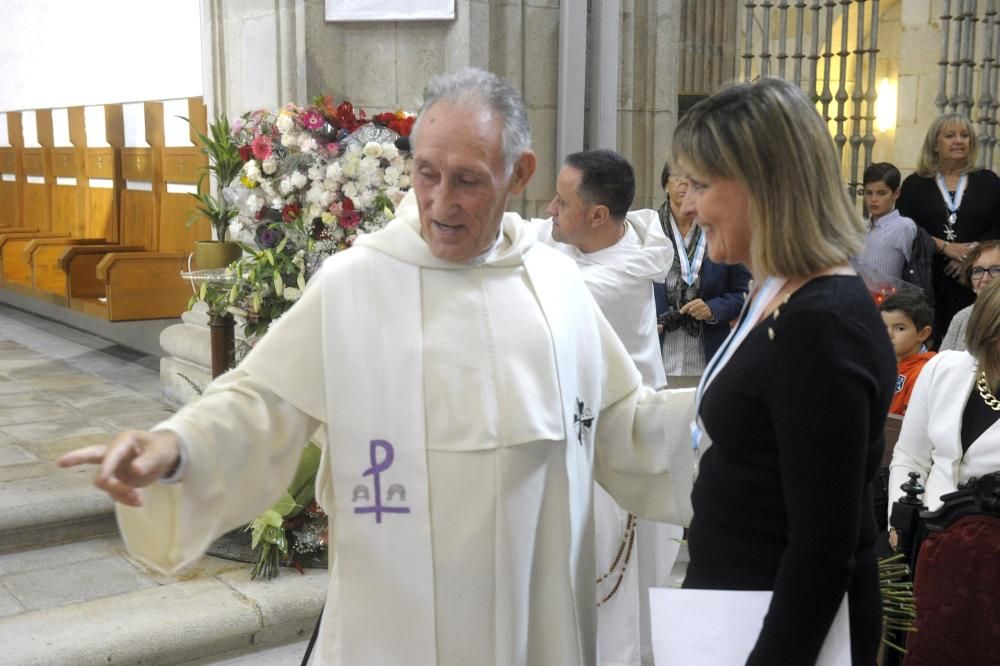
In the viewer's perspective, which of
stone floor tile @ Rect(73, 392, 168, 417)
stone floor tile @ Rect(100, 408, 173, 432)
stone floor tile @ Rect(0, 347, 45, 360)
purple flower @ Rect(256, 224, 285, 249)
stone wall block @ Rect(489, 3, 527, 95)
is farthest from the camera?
stone floor tile @ Rect(0, 347, 45, 360)

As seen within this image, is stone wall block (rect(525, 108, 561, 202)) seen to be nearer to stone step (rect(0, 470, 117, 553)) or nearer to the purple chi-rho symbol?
stone step (rect(0, 470, 117, 553))

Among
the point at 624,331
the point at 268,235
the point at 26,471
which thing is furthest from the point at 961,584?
the point at 26,471

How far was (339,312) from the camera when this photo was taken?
75.7 inches

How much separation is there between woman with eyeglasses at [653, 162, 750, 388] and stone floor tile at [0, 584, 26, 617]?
2.42m

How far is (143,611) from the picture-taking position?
3.61m

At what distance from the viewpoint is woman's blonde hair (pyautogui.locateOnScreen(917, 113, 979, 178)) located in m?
5.43

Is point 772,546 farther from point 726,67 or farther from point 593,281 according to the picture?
point 726,67

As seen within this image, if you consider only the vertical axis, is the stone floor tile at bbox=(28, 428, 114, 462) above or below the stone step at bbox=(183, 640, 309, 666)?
above

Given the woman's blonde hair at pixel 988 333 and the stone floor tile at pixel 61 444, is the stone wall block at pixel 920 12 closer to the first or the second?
the woman's blonde hair at pixel 988 333

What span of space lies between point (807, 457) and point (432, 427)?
2.37 ft

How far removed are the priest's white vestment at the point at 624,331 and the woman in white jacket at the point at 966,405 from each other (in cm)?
80

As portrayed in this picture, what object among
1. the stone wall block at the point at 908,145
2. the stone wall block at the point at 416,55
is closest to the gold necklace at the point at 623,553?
the stone wall block at the point at 416,55

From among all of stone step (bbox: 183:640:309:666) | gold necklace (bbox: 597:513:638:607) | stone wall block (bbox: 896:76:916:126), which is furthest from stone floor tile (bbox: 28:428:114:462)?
stone wall block (bbox: 896:76:916:126)

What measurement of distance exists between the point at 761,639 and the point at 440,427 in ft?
2.22
